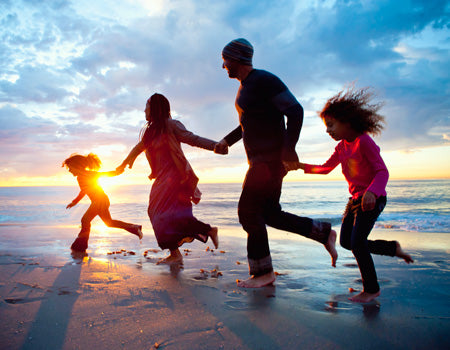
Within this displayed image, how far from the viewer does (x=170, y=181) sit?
3.60m

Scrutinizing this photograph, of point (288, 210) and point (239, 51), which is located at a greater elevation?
point (239, 51)

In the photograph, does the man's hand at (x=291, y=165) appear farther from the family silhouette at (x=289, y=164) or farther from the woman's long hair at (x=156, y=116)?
Result: the woman's long hair at (x=156, y=116)

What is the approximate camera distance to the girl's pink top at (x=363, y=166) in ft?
7.72

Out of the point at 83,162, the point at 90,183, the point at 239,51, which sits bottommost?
the point at 90,183

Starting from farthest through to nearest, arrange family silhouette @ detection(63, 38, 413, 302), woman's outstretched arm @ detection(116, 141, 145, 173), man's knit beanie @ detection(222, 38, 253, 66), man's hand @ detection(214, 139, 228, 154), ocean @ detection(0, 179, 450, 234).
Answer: ocean @ detection(0, 179, 450, 234) → woman's outstretched arm @ detection(116, 141, 145, 173) → man's hand @ detection(214, 139, 228, 154) → man's knit beanie @ detection(222, 38, 253, 66) → family silhouette @ detection(63, 38, 413, 302)

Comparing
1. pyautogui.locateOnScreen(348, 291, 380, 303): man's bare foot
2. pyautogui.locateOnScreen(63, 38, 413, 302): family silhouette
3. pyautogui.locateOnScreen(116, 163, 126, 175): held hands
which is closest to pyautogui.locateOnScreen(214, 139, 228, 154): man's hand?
pyautogui.locateOnScreen(63, 38, 413, 302): family silhouette

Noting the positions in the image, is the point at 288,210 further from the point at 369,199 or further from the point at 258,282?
the point at 369,199

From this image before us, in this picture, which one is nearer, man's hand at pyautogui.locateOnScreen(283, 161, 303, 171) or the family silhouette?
the family silhouette

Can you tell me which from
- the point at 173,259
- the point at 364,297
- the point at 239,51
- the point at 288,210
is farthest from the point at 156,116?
the point at 288,210

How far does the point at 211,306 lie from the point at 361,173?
159cm

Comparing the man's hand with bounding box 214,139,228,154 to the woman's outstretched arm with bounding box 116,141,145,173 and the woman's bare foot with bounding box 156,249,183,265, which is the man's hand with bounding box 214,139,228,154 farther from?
the woman's bare foot with bounding box 156,249,183,265

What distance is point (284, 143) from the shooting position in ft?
8.66

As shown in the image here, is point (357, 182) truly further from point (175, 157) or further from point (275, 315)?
point (175, 157)

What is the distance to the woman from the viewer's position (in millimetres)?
3510
